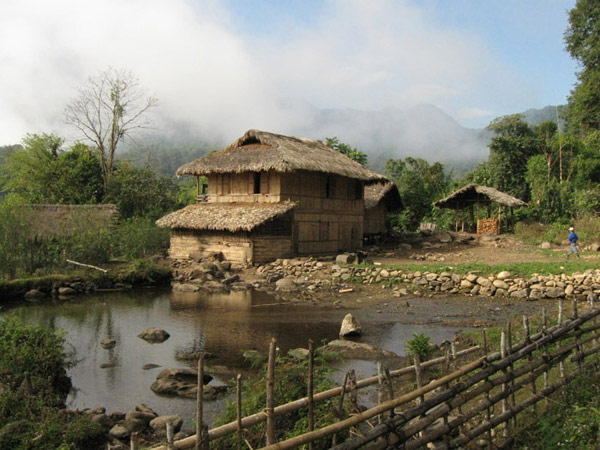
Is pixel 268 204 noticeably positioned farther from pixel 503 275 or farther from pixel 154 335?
pixel 154 335

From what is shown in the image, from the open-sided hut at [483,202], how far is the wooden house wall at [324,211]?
6127 millimetres

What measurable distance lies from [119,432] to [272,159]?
14870 mm

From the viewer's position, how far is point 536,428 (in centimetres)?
487

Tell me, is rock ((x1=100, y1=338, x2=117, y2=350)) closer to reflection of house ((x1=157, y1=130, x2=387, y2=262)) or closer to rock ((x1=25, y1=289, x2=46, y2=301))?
rock ((x1=25, y1=289, x2=46, y2=301))

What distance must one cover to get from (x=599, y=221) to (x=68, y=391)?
71.8 ft

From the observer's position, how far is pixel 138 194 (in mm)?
29578

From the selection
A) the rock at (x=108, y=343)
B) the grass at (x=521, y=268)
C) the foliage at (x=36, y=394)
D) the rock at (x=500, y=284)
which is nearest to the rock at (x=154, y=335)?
the rock at (x=108, y=343)

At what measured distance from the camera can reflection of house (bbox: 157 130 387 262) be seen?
19797 mm

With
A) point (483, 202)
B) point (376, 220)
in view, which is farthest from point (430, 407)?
point (483, 202)

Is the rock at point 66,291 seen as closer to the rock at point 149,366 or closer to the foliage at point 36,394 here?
the rock at point 149,366

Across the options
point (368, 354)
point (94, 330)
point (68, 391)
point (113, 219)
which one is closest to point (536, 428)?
point (368, 354)

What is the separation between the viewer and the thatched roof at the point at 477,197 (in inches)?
991

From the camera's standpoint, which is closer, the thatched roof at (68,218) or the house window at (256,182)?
the thatched roof at (68,218)

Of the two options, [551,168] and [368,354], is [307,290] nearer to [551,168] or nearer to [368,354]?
[368,354]
